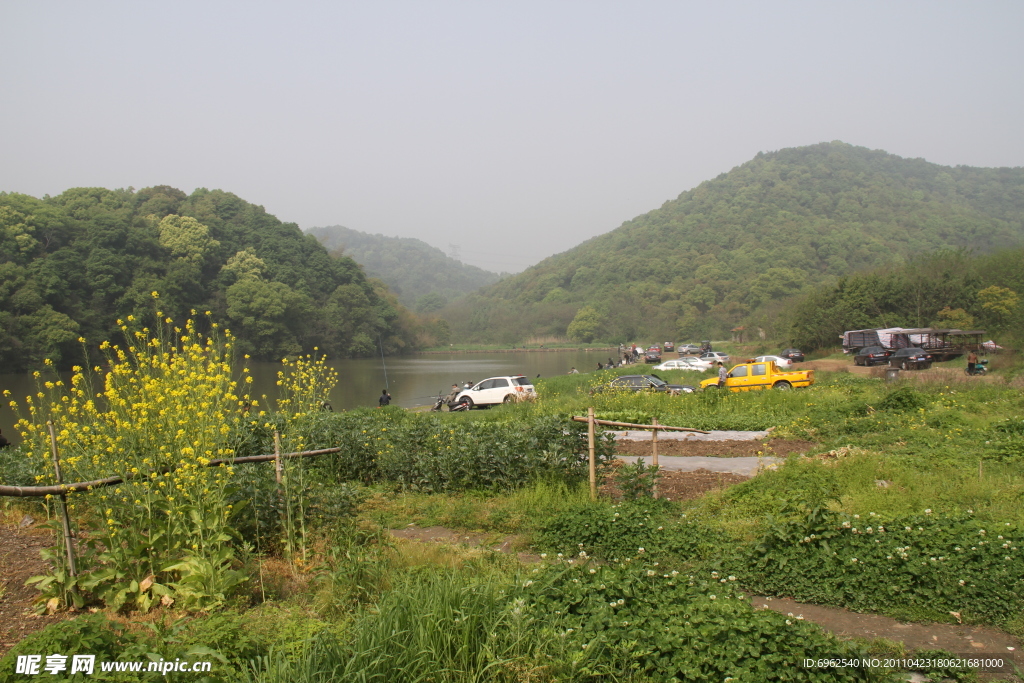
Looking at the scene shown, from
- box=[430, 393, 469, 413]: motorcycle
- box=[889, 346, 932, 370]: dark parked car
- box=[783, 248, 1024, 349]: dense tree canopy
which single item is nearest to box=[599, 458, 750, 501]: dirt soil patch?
box=[430, 393, 469, 413]: motorcycle

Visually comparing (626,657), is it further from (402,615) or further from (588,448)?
(588,448)

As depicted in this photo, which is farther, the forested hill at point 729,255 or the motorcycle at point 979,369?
the forested hill at point 729,255

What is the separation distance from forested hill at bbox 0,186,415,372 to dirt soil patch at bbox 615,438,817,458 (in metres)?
25.8

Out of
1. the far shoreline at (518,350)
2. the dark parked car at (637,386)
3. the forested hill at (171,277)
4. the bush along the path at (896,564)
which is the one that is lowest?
the far shoreline at (518,350)

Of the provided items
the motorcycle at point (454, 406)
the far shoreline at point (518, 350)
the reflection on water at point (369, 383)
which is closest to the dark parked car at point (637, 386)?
the motorcycle at point (454, 406)

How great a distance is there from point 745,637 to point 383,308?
309ft

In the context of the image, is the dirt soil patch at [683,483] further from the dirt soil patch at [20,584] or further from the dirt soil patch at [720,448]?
the dirt soil patch at [20,584]

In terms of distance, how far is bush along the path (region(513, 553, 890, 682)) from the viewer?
363cm

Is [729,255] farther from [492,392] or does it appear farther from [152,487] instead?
[152,487]

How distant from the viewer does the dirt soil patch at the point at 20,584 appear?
15.3 feet

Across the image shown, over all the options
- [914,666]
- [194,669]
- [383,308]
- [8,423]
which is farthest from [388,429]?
[383,308]

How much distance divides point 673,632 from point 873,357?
40.5 meters

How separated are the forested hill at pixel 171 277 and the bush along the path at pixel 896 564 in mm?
31410

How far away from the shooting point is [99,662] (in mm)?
3527
